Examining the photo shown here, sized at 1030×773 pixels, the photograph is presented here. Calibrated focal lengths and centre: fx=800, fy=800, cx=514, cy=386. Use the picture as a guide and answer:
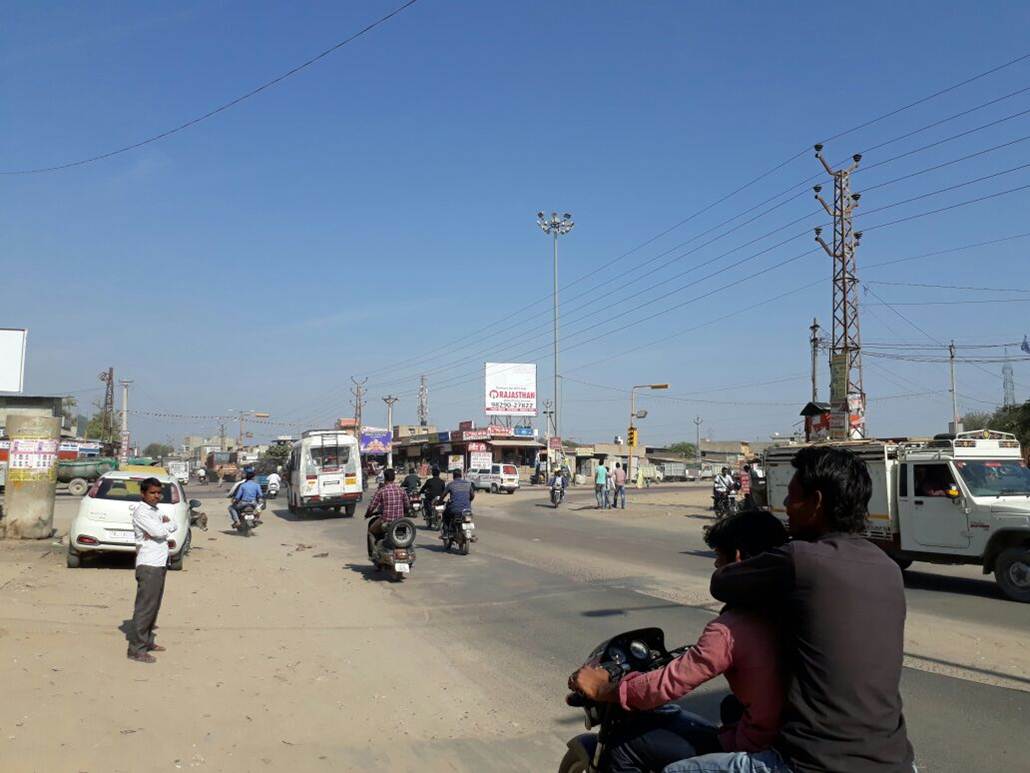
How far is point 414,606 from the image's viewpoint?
11.1 metres

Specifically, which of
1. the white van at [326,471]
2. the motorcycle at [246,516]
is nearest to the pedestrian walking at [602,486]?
the white van at [326,471]

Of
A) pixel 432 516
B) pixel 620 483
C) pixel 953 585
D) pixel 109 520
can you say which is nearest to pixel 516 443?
pixel 620 483

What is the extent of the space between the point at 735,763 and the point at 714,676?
29cm

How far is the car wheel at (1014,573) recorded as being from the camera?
35.6 ft

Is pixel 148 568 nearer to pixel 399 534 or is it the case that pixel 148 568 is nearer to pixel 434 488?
pixel 399 534

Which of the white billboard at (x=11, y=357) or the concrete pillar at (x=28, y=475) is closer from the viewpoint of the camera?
the concrete pillar at (x=28, y=475)

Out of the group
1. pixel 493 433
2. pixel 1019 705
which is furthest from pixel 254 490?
pixel 493 433

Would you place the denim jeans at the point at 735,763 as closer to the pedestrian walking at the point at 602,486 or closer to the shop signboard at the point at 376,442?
the pedestrian walking at the point at 602,486

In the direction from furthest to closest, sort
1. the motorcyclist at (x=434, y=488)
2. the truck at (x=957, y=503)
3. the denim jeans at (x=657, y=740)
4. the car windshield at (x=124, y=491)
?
the motorcyclist at (x=434, y=488)
the car windshield at (x=124, y=491)
the truck at (x=957, y=503)
the denim jeans at (x=657, y=740)

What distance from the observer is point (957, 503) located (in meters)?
12.0

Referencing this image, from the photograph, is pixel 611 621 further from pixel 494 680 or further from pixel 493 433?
pixel 493 433

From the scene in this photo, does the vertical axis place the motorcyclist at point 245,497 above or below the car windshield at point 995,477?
below

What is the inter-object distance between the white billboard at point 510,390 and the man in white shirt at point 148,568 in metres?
62.1

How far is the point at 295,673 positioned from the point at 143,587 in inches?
65.2
